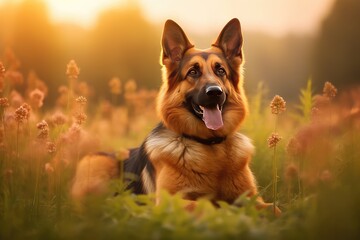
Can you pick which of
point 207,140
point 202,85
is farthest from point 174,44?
point 207,140

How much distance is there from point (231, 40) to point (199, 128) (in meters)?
1.18

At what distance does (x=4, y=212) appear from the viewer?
12.4 feet

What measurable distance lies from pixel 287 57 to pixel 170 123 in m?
21.5

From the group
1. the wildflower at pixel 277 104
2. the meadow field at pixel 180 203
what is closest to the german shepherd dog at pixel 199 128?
the meadow field at pixel 180 203

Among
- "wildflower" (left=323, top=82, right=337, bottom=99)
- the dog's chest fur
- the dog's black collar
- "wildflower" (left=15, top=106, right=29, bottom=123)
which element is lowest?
the dog's chest fur

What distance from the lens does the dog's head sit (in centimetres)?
515

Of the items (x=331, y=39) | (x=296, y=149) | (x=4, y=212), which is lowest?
Answer: (x=4, y=212)

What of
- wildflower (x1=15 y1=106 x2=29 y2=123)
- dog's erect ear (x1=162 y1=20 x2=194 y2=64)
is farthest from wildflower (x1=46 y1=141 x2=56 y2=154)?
dog's erect ear (x1=162 y1=20 x2=194 y2=64)

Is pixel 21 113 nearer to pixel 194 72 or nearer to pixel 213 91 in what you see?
pixel 213 91

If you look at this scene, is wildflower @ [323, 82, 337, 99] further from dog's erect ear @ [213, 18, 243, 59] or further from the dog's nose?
dog's erect ear @ [213, 18, 243, 59]

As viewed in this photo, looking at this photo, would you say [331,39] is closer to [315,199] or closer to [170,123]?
[170,123]

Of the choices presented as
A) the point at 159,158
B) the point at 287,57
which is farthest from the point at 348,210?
the point at 287,57

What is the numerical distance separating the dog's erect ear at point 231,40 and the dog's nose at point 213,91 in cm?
85

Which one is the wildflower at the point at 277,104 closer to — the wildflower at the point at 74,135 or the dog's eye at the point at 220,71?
Result: the dog's eye at the point at 220,71
